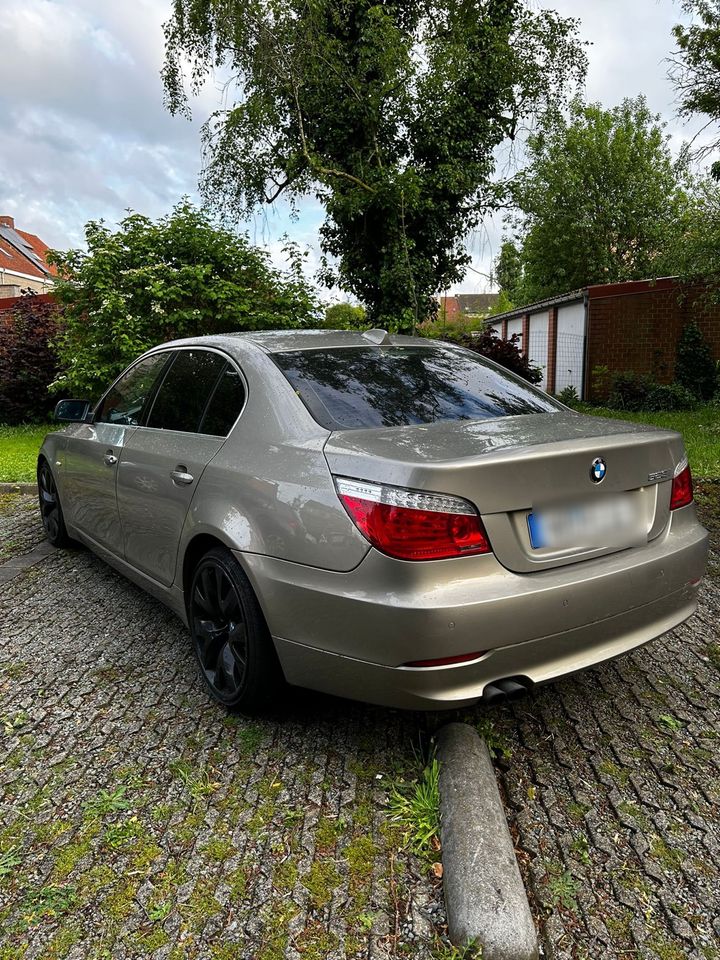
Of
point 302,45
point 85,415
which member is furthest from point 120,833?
point 302,45

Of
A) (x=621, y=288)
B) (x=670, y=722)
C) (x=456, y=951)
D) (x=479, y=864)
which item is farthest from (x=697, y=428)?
(x=456, y=951)

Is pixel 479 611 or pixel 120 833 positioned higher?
pixel 479 611

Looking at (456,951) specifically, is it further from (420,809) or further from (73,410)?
(73,410)

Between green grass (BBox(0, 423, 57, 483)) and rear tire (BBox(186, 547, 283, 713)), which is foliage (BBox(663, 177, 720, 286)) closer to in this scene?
green grass (BBox(0, 423, 57, 483))

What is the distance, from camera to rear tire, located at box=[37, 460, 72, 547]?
17.9 ft

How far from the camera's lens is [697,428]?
451 inches

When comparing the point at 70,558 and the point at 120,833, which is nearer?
the point at 120,833

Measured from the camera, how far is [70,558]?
5.43 meters

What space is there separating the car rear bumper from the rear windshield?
65cm

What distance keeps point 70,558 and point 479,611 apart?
13.4ft

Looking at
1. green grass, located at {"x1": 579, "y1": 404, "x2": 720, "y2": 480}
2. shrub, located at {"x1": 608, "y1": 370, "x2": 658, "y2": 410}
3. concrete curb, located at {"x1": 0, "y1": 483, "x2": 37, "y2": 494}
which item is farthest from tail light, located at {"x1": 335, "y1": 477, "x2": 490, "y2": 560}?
shrub, located at {"x1": 608, "y1": 370, "x2": 658, "y2": 410}

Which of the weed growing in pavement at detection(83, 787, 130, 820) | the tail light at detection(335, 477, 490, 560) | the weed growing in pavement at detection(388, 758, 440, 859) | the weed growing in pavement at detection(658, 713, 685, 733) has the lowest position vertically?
the weed growing in pavement at detection(658, 713, 685, 733)

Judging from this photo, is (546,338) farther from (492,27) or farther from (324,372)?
(324,372)

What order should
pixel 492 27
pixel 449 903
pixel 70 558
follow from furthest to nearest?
pixel 492 27 → pixel 70 558 → pixel 449 903
